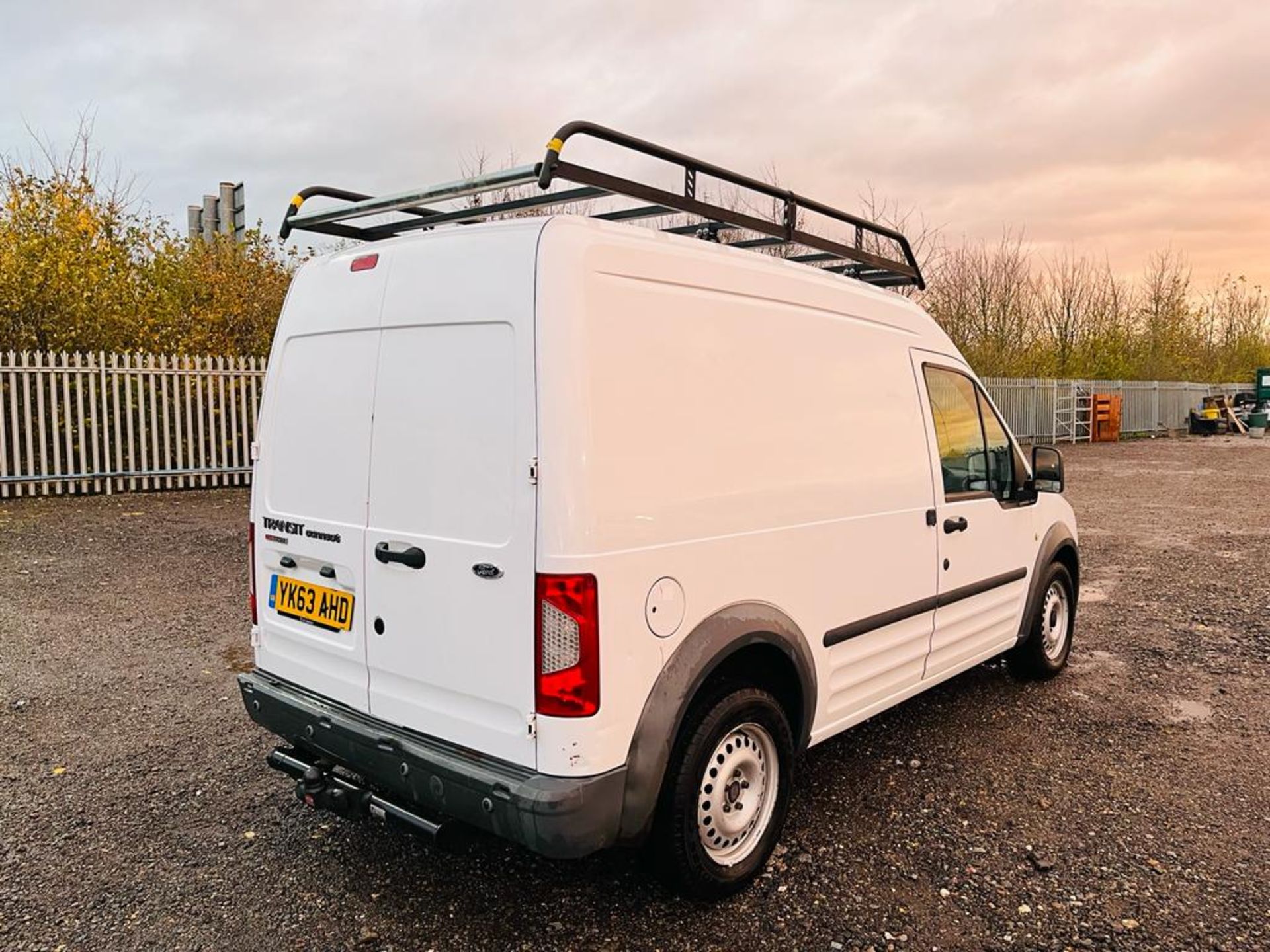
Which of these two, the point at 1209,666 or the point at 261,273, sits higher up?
the point at 261,273

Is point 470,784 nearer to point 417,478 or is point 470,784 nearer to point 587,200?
point 417,478

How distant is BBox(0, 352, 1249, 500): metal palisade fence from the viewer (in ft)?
35.2

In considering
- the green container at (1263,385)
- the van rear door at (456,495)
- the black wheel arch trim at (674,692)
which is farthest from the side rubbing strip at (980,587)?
the green container at (1263,385)

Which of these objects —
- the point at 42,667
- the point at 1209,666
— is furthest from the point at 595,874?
the point at 1209,666

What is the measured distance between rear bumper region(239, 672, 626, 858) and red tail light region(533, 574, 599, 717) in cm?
21

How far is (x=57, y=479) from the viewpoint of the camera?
10.9 m

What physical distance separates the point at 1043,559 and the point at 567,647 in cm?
340

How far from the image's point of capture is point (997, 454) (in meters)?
4.49

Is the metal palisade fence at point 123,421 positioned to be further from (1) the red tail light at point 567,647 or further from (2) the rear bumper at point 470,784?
(1) the red tail light at point 567,647

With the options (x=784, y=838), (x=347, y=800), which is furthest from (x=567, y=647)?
(x=784, y=838)

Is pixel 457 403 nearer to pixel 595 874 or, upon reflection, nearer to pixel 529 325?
pixel 529 325

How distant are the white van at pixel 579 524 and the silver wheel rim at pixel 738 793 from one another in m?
0.01

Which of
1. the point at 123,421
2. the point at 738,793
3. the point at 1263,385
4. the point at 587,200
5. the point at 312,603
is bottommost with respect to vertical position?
the point at 738,793

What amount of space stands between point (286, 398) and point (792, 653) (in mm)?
2056
